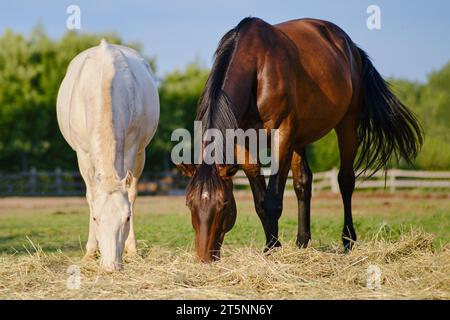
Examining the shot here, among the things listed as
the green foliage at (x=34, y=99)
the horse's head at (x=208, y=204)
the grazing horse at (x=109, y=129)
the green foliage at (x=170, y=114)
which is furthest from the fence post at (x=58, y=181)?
the horse's head at (x=208, y=204)

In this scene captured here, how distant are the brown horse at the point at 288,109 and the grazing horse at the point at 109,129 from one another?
58cm

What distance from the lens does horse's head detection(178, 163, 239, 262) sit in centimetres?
538

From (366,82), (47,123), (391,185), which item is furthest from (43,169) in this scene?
(366,82)

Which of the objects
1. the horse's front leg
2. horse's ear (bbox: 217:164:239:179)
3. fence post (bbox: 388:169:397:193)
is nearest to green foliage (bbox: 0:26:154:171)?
fence post (bbox: 388:169:397:193)

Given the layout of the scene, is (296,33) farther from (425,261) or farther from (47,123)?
(47,123)

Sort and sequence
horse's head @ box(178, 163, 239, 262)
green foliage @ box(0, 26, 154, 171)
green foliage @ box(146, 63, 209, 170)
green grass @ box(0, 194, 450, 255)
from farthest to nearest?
1. green foliage @ box(146, 63, 209, 170)
2. green foliage @ box(0, 26, 154, 171)
3. green grass @ box(0, 194, 450, 255)
4. horse's head @ box(178, 163, 239, 262)

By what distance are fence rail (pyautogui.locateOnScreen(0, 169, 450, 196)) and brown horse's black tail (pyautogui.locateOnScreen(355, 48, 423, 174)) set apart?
16.3 m

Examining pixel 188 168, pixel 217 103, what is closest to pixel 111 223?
pixel 188 168

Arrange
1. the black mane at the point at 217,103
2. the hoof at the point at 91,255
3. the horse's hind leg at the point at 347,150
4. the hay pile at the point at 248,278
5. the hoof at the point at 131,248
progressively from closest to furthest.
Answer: the hay pile at the point at 248,278 < the black mane at the point at 217,103 < the hoof at the point at 91,255 < the hoof at the point at 131,248 < the horse's hind leg at the point at 347,150

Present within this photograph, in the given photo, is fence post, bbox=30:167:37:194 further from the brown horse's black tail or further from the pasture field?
the pasture field

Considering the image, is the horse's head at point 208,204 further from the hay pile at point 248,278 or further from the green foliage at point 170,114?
the green foliage at point 170,114

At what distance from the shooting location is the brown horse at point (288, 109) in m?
5.52

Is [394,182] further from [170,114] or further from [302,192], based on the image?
[302,192]

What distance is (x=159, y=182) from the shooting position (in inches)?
1188
